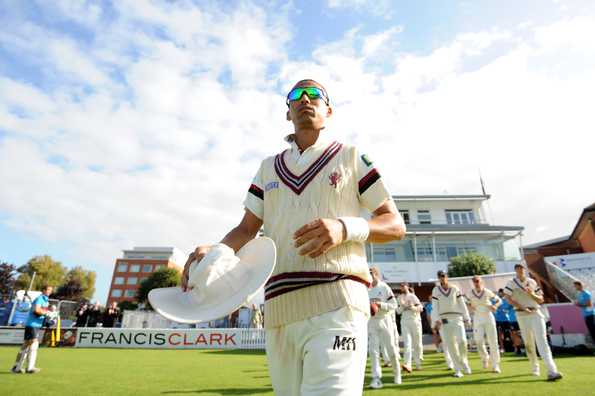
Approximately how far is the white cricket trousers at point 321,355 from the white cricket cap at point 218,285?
1.30 ft

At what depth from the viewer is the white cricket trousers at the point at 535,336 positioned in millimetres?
7957

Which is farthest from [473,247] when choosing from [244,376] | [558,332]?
[244,376]

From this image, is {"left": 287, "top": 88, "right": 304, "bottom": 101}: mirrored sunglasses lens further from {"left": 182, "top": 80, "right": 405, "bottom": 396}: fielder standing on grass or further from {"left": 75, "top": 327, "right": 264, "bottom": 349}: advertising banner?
{"left": 75, "top": 327, "right": 264, "bottom": 349}: advertising banner

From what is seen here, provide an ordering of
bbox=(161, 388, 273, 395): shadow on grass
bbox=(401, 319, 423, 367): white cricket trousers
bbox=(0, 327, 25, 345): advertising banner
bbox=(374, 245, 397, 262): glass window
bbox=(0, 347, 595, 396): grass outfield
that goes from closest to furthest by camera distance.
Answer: bbox=(0, 347, 595, 396): grass outfield, bbox=(161, 388, 273, 395): shadow on grass, bbox=(401, 319, 423, 367): white cricket trousers, bbox=(0, 327, 25, 345): advertising banner, bbox=(374, 245, 397, 262): glass window

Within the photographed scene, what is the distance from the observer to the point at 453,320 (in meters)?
9.68

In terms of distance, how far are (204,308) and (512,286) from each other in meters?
9.98

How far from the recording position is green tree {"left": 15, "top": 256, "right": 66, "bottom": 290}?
200 feet

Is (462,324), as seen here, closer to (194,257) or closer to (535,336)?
(535,336)

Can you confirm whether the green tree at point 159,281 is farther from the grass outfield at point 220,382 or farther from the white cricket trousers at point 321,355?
the white cricket trousers at point 321,355

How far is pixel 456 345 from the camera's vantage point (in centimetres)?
922

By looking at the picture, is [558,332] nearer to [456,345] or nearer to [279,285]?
[456,345]

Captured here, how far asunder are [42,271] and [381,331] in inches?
2830

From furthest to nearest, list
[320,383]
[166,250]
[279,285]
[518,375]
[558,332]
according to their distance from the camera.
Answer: [166,250] < [558,332] < [518,375] < [279,285] < [320,383]

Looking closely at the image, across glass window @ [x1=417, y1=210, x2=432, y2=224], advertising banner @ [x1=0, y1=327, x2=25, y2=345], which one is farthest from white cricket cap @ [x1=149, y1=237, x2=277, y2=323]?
glass window @ [x1=417, y1=210, x2=432, y2=224]
